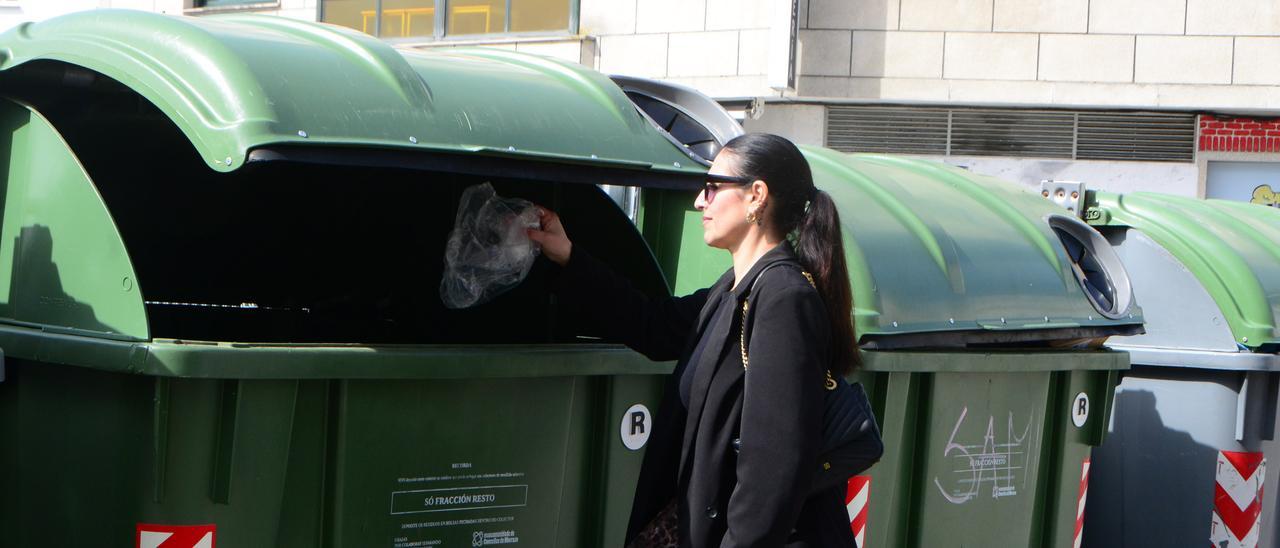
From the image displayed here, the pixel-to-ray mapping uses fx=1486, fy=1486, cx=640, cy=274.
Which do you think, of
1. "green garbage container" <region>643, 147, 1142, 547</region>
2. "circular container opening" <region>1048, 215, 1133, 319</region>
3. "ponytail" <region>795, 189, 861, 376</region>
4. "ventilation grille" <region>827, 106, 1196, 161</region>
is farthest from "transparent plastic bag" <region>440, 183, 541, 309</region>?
"ventilation grille" <region>827, 106, 1196, 161</region>

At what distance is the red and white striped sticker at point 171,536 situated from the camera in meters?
3.01

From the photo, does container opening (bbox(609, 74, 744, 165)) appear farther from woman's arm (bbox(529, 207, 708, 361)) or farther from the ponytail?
the ponytail

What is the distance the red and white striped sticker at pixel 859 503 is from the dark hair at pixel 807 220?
1.48m

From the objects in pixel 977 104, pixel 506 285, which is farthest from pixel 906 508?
pixel 977 104

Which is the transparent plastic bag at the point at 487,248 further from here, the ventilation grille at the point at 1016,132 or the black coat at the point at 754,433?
the ventilation grille at the point at 1016,132

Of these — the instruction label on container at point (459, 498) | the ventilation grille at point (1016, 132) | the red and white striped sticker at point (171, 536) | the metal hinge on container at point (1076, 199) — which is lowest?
the red and white striped sticker at point (171, 536)

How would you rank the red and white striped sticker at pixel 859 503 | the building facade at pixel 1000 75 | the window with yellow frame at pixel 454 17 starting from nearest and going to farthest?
the red and white striped sticker at pixel 859 503
the building facade at pixel 1000 75
the window with yellow frame at pixel 454 17

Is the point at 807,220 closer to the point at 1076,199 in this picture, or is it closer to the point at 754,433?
the point at 754,433

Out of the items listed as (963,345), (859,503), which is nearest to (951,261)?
(963,345)

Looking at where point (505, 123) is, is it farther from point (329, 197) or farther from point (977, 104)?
point (977, 104)

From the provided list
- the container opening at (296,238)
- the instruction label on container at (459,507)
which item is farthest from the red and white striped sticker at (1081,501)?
the instruction label on container at (459,507)

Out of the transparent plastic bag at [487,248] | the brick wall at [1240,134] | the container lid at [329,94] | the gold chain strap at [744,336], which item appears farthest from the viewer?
the brick wall at [1240,134]

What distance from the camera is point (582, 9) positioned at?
13.3m

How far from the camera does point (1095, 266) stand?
570cm
